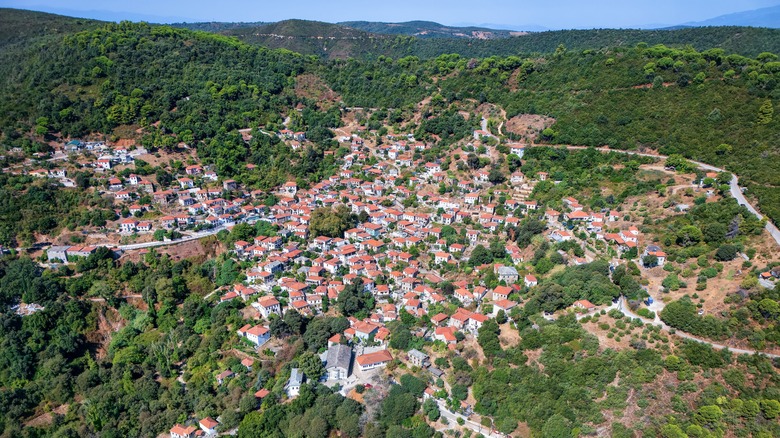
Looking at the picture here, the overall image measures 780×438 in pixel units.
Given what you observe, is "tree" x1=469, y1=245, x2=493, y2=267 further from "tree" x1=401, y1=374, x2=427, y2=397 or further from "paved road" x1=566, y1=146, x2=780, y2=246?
"paved road" x1=566, y1=146, x2=780, y2=246

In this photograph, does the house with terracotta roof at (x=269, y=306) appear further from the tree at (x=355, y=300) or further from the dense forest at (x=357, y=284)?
the tree at (x=355, y=300)

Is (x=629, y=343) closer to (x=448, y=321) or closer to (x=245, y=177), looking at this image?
(x=448, y=321)

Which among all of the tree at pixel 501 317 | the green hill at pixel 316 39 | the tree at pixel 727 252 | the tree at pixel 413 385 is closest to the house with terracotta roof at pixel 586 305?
the tree at pixel 501 317

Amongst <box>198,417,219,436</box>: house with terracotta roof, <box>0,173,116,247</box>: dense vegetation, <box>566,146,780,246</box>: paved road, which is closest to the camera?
<box>198,417,219,436</box>: house with terracotta roof

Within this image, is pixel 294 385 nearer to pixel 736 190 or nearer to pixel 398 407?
pixel 398 407

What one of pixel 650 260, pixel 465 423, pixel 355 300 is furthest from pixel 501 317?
pixel 650 260

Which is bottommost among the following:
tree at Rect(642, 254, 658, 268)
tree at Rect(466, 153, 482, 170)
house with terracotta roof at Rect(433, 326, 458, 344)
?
house with terracotta roof at Rect(433, 326, 458, 344)

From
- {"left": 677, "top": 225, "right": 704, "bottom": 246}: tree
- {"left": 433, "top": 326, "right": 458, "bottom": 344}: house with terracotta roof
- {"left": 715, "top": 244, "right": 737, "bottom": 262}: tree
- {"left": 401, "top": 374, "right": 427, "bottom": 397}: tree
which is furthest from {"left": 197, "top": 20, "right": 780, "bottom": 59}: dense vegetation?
{"left": 401, "top": 374, "right": 427, "bottom": 397}: tree

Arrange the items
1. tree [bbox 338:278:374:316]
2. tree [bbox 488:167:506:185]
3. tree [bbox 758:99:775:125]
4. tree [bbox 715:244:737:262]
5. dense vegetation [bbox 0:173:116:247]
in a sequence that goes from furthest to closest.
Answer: tree [bbox 488:167:506:185] → tree [bbox 758:99:775:125] → dense vegetation [bbox 0:173:116:247] → tree [bbox 338:278:374:316] → tree [bbox 715:244:737:262]
